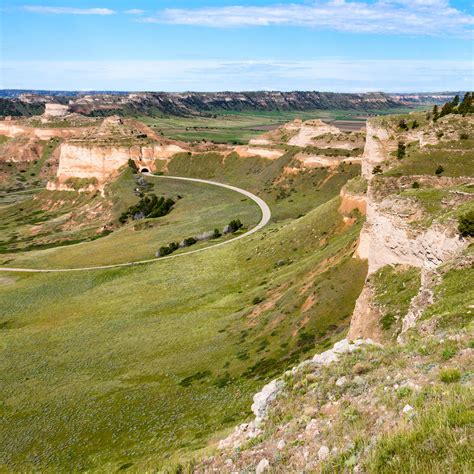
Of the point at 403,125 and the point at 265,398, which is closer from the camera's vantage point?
the point at 265,398

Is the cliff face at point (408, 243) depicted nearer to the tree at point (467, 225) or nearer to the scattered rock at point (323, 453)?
the tree at point (467, 225)

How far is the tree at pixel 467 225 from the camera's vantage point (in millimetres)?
24562

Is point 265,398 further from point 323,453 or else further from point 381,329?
point 381,329

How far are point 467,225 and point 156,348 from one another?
1370 inches

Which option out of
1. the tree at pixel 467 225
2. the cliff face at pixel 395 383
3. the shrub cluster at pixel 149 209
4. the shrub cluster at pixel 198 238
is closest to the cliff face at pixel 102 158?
the shrub cluster at pixel 149 209

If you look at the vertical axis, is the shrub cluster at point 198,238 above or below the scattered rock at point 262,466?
below

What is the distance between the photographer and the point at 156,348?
4850 centimetres

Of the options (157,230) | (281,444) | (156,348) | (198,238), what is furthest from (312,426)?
(157,230)

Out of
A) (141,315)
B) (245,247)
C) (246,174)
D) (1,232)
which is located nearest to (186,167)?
(246,174)

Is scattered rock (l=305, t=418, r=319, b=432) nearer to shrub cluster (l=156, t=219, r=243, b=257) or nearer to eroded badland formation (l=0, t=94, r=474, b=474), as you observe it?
eroded badland formation (l=0, t=94, r=474, b=474)

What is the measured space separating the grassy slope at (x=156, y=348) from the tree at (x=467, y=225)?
15.5m

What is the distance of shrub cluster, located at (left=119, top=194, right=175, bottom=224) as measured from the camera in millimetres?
122512

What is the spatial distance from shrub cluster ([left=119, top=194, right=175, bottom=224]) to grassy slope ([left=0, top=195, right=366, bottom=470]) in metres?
49.8

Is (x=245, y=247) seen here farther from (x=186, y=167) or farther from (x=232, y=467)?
(x=186, y=167)
